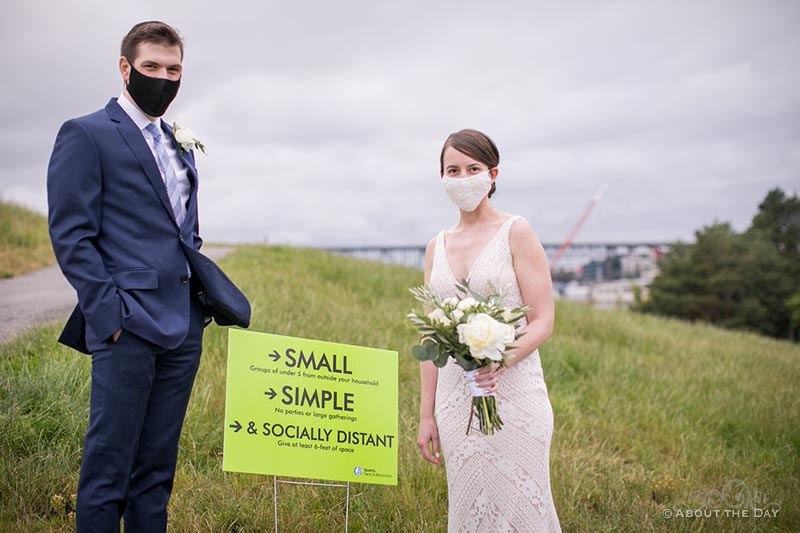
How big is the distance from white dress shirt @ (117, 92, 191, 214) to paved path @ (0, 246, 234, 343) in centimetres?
406

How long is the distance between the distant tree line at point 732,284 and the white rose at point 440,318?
5514cm

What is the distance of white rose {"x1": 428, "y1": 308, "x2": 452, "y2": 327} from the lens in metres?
2.78

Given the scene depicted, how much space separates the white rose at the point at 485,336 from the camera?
2.59 meters

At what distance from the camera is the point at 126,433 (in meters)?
2.82

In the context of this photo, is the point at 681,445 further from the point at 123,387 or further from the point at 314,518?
the point at 123,387

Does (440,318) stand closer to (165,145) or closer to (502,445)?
(502,445)

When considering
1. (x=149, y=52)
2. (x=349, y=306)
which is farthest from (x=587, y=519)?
(x=349, y=306)

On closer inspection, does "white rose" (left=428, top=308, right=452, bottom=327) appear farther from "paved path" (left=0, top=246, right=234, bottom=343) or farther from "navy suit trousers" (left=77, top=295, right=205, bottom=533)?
"paved path" (left=0, top=246, right=234, bottom=343)

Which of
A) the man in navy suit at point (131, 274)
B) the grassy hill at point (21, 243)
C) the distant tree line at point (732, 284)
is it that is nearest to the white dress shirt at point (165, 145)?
the man in navy suit at point (131, 274)

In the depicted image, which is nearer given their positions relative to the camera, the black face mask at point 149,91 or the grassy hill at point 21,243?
the black face mask at point 149,91

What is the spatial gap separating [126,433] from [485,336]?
5.50 ft

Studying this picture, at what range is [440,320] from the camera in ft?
9.18

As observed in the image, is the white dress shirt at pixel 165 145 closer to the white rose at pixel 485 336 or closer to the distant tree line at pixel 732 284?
the white rose at pixel 485 336

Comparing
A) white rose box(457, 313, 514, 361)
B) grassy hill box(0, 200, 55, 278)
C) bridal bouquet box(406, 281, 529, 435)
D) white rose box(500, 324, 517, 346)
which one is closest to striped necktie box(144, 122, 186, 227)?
bridal bouquet box(406, 281, 529, 435)
